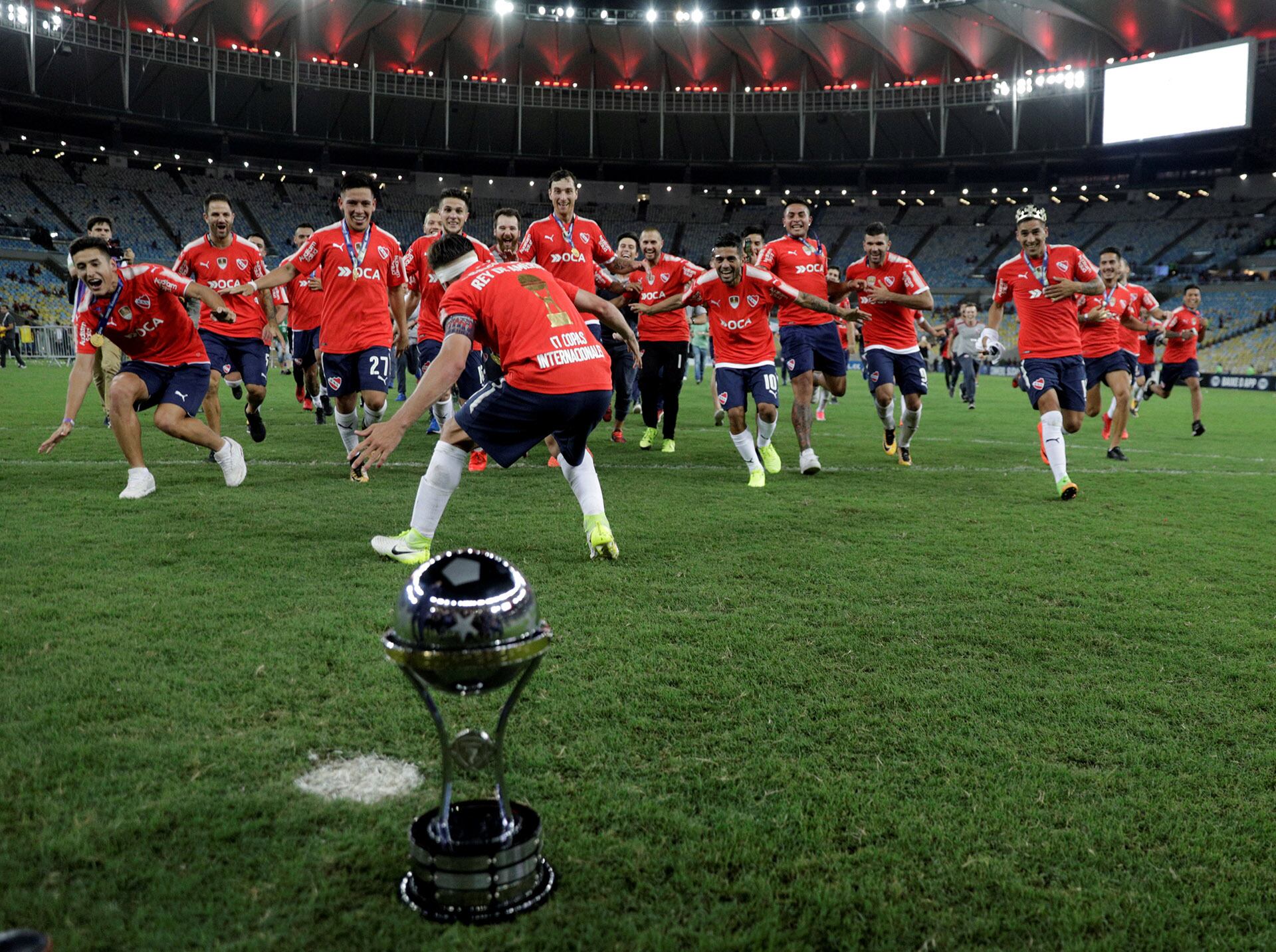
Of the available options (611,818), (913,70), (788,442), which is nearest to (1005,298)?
(788,442)

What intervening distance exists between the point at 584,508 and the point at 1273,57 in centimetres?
5337

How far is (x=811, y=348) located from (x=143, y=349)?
21.1ft

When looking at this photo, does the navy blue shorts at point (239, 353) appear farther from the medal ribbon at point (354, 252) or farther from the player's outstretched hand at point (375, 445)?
the player's outstretched hand at point (375, 445)

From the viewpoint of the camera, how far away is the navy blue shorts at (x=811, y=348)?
975cm

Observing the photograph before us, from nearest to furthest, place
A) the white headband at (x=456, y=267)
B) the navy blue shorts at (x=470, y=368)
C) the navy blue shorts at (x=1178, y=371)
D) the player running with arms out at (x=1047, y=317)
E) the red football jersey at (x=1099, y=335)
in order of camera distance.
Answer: the white headband at (x=456, y=267) → the player running with arms out at (x=1047, y=317) → the navy blue shorts at (x=470, y=368) → the red football jersey at (x=1099, y=335) → the navy blue shorts at (x=1178, y=371)

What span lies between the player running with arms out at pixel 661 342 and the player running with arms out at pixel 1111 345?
4444 millimetres

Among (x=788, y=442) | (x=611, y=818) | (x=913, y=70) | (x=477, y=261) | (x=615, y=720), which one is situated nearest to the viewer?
(x=611, y=818)

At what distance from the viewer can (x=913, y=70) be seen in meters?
53.4

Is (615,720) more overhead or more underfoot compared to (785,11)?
more underfoot

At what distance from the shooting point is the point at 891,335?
10.2 metres

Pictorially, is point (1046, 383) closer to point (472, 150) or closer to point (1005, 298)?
point (1005, 298)

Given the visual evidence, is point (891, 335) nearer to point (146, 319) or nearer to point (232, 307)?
point (232, 307)

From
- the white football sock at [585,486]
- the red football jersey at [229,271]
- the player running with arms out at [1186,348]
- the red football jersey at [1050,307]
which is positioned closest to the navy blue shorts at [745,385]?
the red football jersey at [1050,307]

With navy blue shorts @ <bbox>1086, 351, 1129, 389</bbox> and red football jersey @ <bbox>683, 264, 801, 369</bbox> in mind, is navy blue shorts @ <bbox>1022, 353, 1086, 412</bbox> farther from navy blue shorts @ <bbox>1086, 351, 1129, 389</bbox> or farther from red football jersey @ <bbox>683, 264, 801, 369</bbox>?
navy blue shorts @ <bbox>1086, 351, 1129, 389</bbox>
